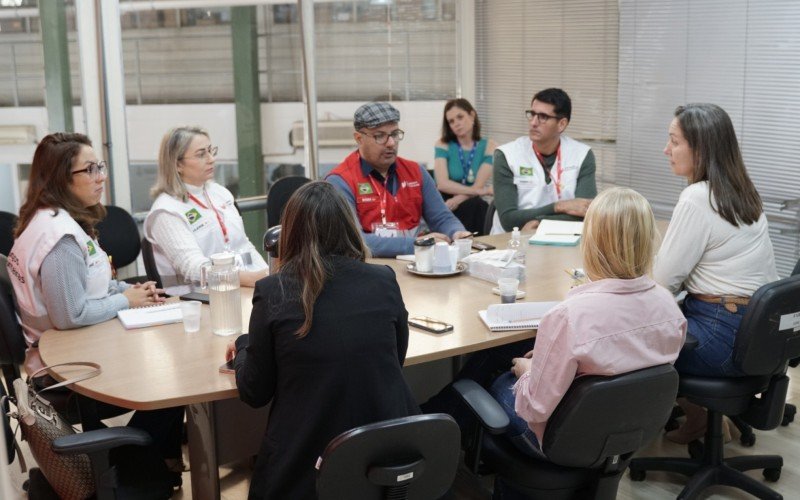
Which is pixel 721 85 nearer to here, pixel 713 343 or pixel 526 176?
pixel 526 176

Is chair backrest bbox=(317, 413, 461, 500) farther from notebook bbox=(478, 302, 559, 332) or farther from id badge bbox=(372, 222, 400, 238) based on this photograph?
id badge bbox=(372, 222, 400, 238)

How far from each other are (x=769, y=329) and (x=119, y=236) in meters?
3.37

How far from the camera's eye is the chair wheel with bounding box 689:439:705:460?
352 cm

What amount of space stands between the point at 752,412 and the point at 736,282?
0.48 m

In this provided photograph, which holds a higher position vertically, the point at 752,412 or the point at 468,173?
the point at 468,173

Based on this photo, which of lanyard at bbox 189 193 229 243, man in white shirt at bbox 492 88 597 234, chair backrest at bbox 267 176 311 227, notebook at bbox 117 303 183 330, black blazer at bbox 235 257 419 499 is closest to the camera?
black blazer at bbox 235 257 419 499

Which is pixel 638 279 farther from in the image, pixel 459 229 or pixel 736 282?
pixel 459 229

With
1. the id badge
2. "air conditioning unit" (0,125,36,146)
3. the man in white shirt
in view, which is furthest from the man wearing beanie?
"air conditioning unit" (0,125,36,146)

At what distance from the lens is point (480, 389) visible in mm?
2531

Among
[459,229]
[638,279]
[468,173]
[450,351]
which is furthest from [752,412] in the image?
[468,173]

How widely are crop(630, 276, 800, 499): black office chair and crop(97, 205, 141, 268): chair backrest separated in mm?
2925

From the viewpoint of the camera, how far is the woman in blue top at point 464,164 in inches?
215

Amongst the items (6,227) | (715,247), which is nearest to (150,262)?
(6,227)

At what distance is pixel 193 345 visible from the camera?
2707 mm
